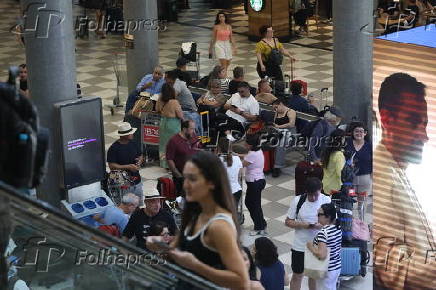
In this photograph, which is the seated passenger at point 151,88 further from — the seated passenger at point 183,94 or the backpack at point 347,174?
the backpack at point 347,174

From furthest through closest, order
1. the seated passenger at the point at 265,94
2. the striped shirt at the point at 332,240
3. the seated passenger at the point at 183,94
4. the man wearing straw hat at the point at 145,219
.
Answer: the seated passenger at the point at 265,94
the seated passenger at the point at 183,94
the man wearing straw hat at the point at 145,219
the striped shirt at the point at 332,240

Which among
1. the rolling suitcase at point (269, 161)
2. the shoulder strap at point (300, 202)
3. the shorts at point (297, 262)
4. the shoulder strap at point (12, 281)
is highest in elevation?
the shoulder strap at point (300, 202)

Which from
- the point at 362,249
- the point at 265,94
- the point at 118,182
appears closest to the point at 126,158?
the point at 118,182

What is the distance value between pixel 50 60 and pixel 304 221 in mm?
3486

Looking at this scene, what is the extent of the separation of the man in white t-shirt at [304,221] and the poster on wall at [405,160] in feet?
5.24

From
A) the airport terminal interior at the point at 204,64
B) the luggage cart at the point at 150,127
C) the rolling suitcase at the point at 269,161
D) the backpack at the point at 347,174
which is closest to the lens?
the backpack at the point at 347,174

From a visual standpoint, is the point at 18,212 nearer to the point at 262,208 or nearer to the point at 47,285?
the point at 47,285

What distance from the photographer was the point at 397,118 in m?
7.16

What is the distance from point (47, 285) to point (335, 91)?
644 cm

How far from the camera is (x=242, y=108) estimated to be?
13859 mm

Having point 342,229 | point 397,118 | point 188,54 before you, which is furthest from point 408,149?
point 188,54

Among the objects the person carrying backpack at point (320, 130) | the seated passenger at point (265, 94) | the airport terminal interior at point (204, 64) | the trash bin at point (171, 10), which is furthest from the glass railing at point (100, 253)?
the trash bin at point (171, 10)

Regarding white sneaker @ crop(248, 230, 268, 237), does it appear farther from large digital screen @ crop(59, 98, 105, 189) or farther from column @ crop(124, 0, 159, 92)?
column @ crop(124, 0, 159, 92)

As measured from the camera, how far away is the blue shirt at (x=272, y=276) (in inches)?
323
